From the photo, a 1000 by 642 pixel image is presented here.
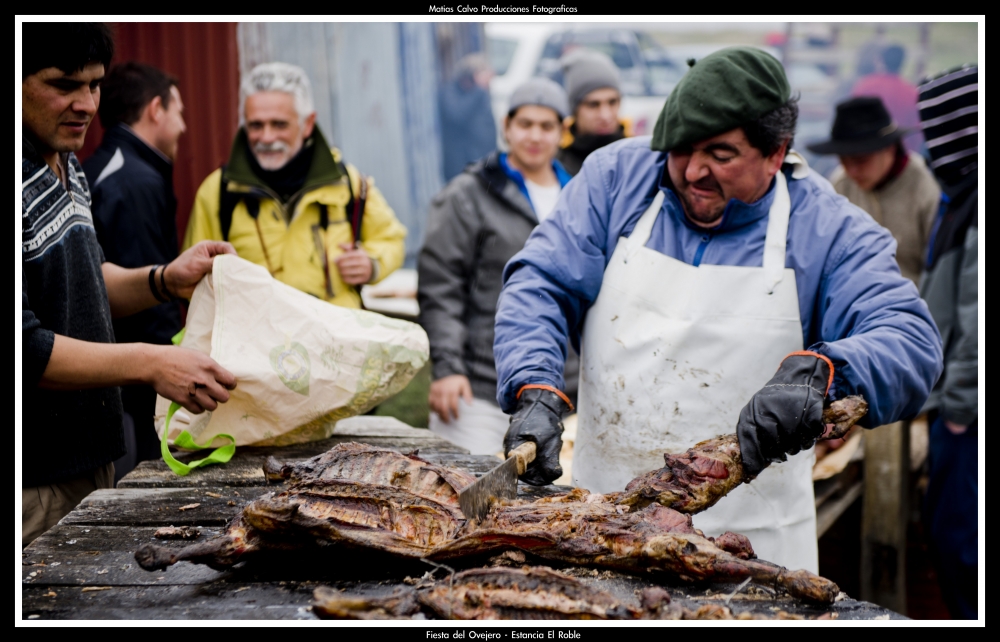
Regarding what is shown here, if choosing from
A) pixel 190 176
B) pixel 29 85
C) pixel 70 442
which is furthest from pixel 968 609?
pixel 190 176

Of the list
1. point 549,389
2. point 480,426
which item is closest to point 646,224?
point 549,389

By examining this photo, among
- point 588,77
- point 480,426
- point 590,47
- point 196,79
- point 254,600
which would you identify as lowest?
point 480,426

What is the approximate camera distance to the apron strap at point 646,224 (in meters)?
2.82

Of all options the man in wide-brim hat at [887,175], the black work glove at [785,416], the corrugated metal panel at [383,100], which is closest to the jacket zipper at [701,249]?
the black work glove at [785,416]

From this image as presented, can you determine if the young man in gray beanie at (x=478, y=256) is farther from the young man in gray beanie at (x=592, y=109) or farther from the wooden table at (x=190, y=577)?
the wooden table at (x=190, y=577)

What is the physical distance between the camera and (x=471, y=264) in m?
4.58

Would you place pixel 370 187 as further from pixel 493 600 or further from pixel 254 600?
pixel 493 600

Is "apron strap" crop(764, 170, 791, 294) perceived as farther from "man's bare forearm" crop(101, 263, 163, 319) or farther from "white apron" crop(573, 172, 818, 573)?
"man's bare forearm" crop(101, 263, 163, 319)

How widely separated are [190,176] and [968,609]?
5.12 m

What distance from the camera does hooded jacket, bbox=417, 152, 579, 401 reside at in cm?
451

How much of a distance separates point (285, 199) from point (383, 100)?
584cm

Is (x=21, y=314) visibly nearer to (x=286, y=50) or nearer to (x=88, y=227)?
(x=88, y=227)

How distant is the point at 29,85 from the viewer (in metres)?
2.40

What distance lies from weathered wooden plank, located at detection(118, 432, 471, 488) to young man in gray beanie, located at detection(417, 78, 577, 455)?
3.42ft
